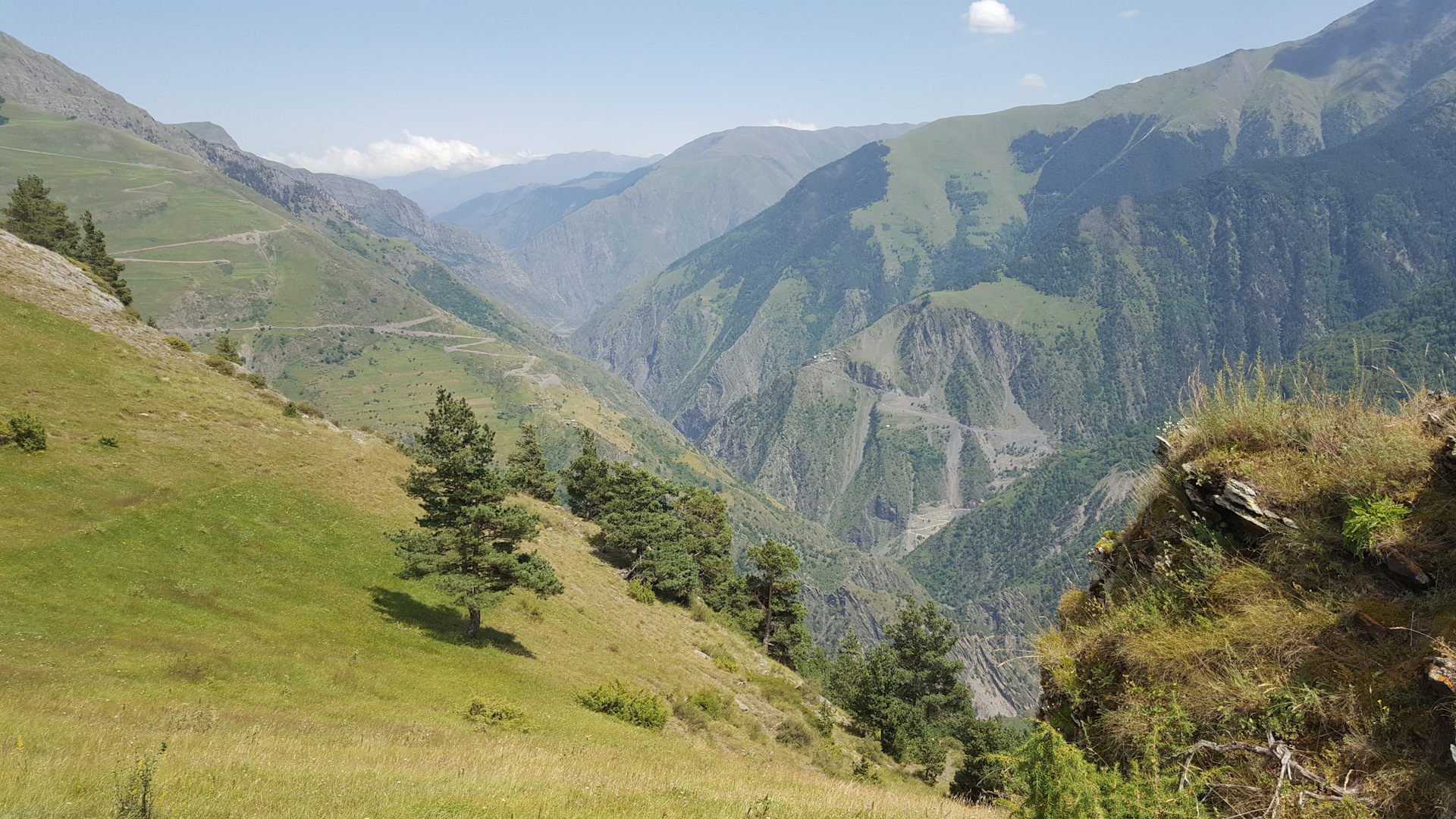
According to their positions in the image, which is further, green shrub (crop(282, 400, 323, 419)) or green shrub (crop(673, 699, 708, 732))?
green shrub (crop(282, 400, 323, 419))

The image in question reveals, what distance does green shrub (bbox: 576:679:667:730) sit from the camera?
82.4 feet

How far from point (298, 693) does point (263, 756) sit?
734 centimetres

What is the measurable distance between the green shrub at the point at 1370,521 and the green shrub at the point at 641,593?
41.1m

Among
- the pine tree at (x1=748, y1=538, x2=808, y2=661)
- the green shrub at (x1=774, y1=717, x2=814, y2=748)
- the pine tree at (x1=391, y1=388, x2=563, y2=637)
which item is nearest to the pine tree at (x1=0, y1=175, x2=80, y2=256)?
the pine tree at (x1=391, y1=388, x2=563, y2=637)

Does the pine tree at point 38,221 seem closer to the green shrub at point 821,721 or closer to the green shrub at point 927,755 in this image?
the green shrub at point 821,721

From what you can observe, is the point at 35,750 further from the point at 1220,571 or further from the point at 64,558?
the point at 1220,571

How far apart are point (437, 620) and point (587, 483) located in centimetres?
3366

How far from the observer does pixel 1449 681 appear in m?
6.39

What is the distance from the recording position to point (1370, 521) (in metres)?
8.05

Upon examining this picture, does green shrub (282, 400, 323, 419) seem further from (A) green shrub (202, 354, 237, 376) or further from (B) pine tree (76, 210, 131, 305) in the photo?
(B) pine tree (76, 210, 131, 305)

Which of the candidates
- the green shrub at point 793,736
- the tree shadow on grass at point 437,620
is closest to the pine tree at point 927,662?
the green shrub at point 793,736

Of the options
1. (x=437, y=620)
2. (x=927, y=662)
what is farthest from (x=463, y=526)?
(x=927, y=662)

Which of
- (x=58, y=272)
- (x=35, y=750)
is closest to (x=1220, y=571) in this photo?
(x=35, y=750)

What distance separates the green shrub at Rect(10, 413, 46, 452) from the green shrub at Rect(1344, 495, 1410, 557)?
136 feet
